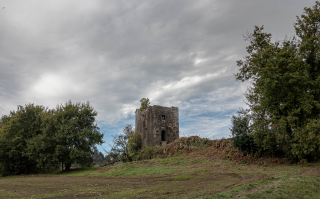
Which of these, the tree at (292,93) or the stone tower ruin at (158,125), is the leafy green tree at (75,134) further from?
the tree at (292,93)

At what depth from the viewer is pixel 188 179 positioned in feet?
36.3

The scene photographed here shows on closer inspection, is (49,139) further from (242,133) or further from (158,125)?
(242,133)

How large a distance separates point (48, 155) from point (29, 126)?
7.57m

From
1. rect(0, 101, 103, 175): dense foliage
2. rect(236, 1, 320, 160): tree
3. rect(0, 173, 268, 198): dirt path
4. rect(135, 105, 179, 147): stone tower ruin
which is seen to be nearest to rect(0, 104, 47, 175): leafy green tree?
rect(0, 101, 103, 175): dense foliage

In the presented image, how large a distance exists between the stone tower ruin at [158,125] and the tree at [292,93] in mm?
18886

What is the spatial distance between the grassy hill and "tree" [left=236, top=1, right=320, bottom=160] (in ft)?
5.32

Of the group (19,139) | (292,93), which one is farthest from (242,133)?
(19,139)

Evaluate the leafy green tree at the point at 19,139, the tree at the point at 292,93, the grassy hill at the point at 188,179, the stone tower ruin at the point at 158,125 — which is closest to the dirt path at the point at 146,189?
the grassy hill at the point at 188,179

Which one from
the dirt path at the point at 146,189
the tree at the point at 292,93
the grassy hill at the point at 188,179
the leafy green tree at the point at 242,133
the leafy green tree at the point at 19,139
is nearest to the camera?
the grassy hill at the point at 188,179

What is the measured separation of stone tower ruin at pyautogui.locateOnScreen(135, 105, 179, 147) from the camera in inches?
1287

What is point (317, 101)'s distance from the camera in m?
13.4

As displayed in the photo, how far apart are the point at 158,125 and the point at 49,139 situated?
611 inches

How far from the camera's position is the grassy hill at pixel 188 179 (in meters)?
7.54

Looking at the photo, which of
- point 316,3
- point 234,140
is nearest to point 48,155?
point 234,140
